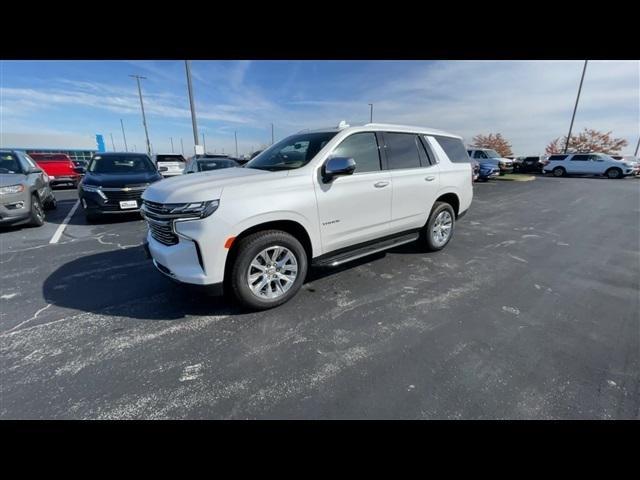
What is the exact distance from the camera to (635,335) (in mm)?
2695

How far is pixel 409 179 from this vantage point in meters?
4.01

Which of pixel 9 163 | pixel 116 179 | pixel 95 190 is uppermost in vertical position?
pixel 9 163

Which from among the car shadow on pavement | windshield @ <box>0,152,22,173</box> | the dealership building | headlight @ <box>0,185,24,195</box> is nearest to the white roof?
the car shadow on pavement

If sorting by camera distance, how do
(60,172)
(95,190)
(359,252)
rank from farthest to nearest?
(60,172) → (95,190) → (359,252)

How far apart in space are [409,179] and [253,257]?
2.52 metres

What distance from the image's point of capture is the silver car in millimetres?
5531

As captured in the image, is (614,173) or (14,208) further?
(614,173)

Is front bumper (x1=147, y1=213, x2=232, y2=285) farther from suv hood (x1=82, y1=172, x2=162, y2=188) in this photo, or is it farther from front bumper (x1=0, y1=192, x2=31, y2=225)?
front bumper (x1=0, y1=192, x2=31, y2=225)

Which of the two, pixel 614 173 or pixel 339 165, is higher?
pixel 339 165

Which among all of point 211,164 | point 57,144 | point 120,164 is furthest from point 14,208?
point 57,144

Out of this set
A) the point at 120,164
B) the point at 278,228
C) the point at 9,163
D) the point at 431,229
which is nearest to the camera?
the point at 278,228

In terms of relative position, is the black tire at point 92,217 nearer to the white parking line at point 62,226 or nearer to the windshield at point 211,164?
the white parking line at point 62,226

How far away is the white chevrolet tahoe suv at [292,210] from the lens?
2576 mm

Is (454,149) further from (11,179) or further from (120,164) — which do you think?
(11,179)
